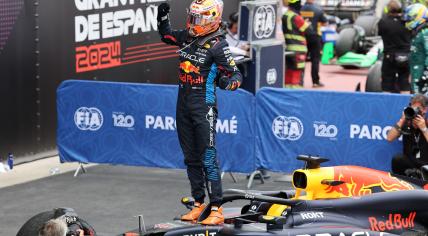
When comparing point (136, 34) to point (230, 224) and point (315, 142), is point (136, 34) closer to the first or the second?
point (315, 142)

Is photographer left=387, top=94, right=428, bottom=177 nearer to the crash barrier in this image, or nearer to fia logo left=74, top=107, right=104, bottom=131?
the crash barrier

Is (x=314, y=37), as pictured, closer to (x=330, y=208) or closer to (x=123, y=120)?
(x=123, y=120)

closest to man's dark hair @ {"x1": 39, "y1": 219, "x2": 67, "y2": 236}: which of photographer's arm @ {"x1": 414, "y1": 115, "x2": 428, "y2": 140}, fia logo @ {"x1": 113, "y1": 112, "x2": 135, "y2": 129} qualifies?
photographer's arm @ {"x1": 414, "y1": 115, "x2": 428, "y2": 140}

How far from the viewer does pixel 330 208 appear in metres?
8.51

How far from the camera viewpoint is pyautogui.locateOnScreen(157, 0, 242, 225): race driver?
9461 millimetres

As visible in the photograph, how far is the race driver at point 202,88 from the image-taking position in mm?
9461

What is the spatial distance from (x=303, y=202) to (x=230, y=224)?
0.60 meters

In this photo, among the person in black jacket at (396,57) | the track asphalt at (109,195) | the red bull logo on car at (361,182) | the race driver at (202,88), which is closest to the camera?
the red bull logo on car at (361,182)

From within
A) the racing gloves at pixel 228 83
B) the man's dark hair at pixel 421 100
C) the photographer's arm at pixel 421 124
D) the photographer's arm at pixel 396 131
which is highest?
the racing gloves at pixel 228 83

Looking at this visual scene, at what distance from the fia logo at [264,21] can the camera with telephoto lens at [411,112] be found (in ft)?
14.3

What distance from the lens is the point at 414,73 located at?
15117 millimetres

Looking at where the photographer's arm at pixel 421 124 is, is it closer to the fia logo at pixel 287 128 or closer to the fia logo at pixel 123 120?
the fia logo at pixel 287 128

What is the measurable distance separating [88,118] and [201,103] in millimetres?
4152

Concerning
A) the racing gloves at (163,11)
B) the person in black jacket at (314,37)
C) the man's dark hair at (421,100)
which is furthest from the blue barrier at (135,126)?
the person in black jacket at (314,37)
